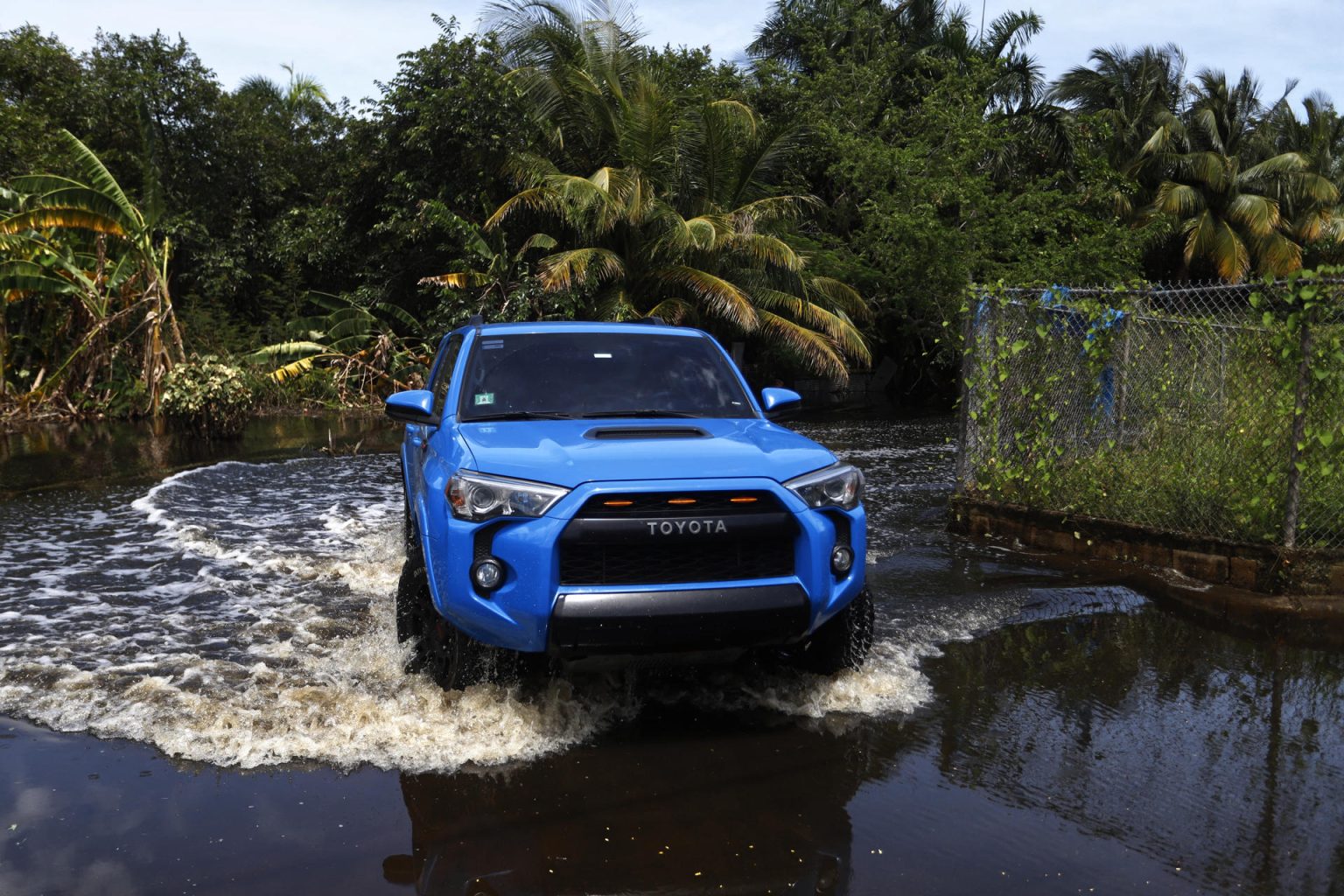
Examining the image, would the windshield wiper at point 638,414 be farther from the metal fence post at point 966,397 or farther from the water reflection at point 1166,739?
the metal fence post at point 966,397

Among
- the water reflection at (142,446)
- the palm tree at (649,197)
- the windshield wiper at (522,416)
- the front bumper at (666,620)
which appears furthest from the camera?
the palm tree at (649,197)

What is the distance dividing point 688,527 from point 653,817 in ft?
3.67

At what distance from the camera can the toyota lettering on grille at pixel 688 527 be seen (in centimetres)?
439

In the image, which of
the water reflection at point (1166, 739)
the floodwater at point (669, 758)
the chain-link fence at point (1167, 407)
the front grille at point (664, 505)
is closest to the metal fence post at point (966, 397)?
the chain-link fence at point (1167, 407)

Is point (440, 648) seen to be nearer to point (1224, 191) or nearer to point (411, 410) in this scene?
point (411, 410)

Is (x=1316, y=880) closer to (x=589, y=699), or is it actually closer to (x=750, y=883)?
(x=750, y=883)

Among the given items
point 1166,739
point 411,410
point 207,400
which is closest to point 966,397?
point 1166,739

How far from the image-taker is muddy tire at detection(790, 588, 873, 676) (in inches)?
200

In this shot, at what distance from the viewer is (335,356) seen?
78.7ft

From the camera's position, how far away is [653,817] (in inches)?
159

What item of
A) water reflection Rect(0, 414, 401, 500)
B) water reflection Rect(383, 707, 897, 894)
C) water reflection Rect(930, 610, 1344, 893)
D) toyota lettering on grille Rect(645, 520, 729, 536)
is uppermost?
toyota lettering on grille Rect(645, 520, 729, 536)

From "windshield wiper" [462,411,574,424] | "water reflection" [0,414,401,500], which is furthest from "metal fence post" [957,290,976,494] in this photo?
"water reflection" [0,414,401,500]

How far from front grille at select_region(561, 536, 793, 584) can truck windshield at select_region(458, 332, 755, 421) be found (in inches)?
50.9

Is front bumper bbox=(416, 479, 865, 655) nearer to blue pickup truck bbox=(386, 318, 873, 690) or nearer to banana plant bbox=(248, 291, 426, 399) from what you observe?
blue pickup truck bbox=(386, 318, 873, 690)
